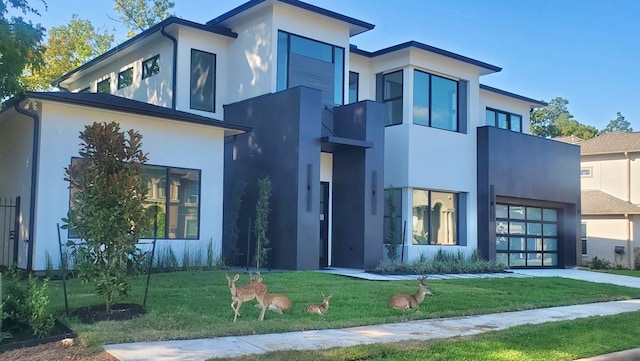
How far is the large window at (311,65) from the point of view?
17906 mm

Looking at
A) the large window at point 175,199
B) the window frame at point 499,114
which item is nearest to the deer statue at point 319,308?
the large window at point 175,199

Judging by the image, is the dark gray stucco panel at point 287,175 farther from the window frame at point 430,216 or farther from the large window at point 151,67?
the window frame at point 430,216

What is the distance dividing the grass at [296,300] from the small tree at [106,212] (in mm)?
696

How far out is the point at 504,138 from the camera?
2197 centimetres

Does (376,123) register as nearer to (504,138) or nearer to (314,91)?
(314,91)

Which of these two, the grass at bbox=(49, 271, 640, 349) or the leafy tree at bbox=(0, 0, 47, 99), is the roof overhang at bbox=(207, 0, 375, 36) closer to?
the leafy tree at bbox=(0, 0, 47, 99)

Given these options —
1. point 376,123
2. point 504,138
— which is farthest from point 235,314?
point 504,138

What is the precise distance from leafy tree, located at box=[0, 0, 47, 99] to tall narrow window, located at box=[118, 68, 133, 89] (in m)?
6.65

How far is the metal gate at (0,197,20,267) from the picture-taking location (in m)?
14.4

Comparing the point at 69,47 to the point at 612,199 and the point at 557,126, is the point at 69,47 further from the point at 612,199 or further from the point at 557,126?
the point at 557,126

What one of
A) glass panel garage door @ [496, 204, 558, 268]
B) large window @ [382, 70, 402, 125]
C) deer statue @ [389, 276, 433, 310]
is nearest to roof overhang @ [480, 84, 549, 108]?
glass panel garage door @ [496, 204, 558, 268]

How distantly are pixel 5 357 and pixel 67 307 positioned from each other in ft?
6.16

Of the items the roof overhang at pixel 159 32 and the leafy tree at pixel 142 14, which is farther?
the leafy tree at pixel 142 14

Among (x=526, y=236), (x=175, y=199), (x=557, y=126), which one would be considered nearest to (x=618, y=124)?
(x=557, y=126)
